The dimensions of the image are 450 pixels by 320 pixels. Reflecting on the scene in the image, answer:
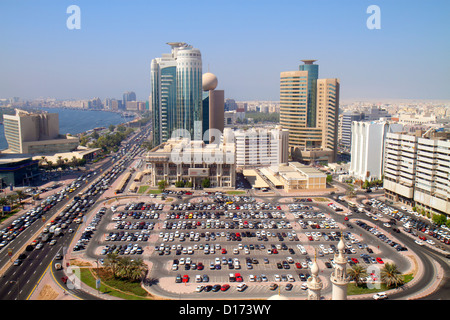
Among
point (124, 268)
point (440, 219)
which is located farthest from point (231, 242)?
point (440, 219)

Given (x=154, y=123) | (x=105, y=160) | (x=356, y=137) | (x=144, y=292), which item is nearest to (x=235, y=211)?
(x=144, y=292)

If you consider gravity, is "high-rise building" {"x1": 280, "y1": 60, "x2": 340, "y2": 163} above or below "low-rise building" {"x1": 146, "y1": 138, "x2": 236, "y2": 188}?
above

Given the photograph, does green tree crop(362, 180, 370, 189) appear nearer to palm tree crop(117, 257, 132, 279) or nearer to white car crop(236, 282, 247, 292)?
white car crop(236, 282, 247, 292)

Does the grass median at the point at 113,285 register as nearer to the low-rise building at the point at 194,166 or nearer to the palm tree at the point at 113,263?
the palm tree at the point at 113,263

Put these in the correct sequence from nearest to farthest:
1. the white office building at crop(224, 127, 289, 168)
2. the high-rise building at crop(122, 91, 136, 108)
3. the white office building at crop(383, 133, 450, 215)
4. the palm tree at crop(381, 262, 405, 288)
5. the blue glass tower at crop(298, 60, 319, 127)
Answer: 1. the palm tree at crop(381, 262, 405, 288)
2. the white office building at crop(383, 133, 450, 215)
3. the white office building at crop(224, 127, 289, 168)
4. the blue glass tower at crop(298, 60, 319, 127)
5. the high-rise building at crop(122, 91, 136, 108)

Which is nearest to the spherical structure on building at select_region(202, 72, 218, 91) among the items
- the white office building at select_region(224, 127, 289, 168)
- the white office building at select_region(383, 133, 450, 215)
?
the white office building at select_region(224, 127, 289, 168)

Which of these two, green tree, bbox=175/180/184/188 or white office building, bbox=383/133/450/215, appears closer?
white office building, bbox=383/133/450/215

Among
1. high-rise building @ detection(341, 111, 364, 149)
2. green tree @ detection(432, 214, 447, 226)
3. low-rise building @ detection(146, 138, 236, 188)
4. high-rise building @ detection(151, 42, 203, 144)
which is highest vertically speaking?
high-rise building @ detection(151, 42, 203, 144)

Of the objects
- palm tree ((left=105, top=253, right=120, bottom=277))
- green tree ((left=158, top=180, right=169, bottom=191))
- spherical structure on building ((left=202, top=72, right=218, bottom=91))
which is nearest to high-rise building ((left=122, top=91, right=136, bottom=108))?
spherical structure on building ((left=202, top=72, right=218, bottom=91))

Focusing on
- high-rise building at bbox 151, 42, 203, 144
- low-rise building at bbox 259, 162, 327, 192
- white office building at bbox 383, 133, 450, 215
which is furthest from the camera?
high-rise building at bbox 151, 42, 203, 144

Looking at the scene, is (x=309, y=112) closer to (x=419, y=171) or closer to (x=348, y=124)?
(x=348, y=124)
